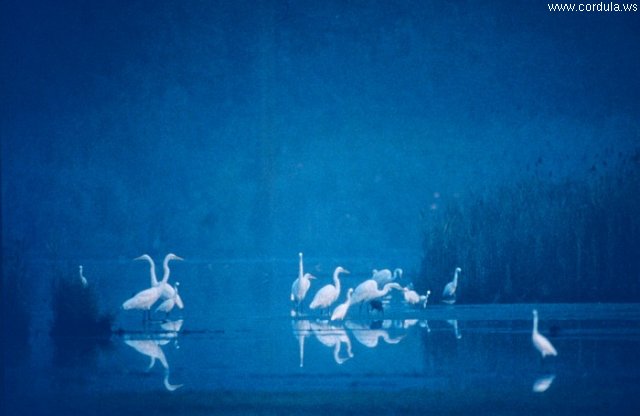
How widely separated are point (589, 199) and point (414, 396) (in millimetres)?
7320

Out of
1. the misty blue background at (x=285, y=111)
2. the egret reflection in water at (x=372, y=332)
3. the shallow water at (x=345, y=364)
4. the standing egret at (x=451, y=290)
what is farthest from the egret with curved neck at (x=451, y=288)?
the misty blue background at (x=285, y=111)

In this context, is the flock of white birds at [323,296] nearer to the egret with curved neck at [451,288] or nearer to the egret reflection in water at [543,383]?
the egret with curved neck at [451,288]

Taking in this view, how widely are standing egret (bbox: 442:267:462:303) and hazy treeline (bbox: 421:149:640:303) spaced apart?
13.2 inches

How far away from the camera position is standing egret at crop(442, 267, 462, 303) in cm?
1080

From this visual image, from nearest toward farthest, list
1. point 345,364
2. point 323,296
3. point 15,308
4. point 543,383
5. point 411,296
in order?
point 543,383, point 345,364, point 15,308, point 323,296, point 411,296

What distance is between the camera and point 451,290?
1083 cm

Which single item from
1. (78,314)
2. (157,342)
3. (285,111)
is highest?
(285,111)

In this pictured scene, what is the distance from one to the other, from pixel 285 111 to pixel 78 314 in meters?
9.25

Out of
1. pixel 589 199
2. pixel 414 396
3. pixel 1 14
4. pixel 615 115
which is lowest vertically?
pixel 414 396

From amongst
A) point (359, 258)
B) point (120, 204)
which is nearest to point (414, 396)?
point (120, 204)

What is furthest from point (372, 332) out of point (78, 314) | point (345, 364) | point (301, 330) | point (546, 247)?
point (546, 247)

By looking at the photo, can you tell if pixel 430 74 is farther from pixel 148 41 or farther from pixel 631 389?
pixel 631 389

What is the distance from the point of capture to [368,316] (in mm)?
10609

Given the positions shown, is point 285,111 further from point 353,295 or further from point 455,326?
point 455,326
